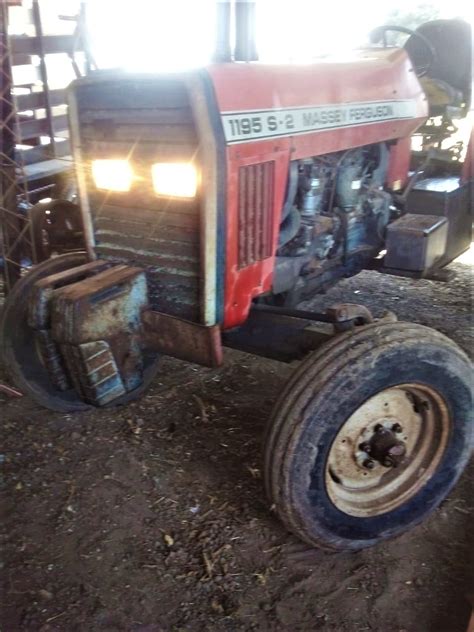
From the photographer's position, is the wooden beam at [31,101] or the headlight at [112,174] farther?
the wooden beam at [31,101]

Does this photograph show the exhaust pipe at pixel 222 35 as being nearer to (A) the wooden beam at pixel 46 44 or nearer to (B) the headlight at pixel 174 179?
(B) the headlight at pixel 174 179

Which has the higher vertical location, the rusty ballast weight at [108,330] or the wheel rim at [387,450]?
the rusty ballast weight at [108,330]

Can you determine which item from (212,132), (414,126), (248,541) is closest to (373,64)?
(414,126)

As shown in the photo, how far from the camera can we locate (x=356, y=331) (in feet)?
7.02

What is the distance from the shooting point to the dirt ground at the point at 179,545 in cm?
202

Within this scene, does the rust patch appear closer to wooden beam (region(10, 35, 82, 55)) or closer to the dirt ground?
the dirt ground

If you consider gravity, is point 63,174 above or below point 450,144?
below

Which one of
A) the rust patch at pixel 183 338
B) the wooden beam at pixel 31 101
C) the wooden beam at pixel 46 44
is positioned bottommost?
the rust patch at pixel 183 338

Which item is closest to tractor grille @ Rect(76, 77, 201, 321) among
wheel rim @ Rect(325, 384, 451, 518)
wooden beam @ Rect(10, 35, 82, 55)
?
wheel rim @ Rect(325, 384, 451, 518)

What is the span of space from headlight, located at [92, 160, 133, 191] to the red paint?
45 centimetres

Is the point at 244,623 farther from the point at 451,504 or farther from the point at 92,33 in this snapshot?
the point at 92,33

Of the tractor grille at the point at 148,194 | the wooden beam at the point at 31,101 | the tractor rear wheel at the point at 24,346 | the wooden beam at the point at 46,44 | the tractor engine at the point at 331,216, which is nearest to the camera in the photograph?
the tractor grille at the point at 148,194

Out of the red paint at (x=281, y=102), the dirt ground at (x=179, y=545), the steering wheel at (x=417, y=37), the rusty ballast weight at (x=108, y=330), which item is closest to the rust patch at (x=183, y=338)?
the rusty ballast weight at (x=108, y=330)

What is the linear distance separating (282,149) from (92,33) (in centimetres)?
384
